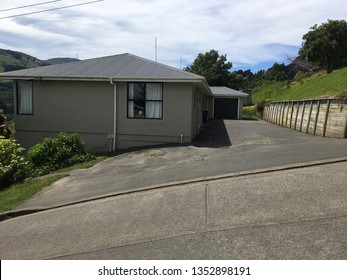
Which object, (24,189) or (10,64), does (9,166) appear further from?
(10,64)

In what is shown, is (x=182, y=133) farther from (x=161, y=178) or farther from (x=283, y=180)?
(x=283, y=180)

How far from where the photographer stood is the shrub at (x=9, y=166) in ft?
34.1

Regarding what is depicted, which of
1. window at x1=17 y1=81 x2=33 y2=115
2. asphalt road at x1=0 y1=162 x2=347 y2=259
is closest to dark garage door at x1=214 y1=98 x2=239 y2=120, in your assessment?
window at x1=17 y1=81 x2=33 y2=115

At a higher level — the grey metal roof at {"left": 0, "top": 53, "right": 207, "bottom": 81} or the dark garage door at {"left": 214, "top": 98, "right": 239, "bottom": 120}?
the grey metal roof at {"left": 0, "top": 53, "right": 207, "bottom": 81}

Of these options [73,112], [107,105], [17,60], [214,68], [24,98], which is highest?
[17,60]

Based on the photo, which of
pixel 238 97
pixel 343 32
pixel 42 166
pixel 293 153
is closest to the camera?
pixel 293 153

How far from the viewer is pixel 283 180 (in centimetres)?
658

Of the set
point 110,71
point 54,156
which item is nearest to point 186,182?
point 54,156

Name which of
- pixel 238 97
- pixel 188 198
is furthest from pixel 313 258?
pixel 238 97

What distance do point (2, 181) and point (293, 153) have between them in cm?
864

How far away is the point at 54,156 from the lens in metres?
11.6

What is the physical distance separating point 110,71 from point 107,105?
1481 mm

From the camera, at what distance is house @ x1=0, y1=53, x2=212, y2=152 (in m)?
13.7

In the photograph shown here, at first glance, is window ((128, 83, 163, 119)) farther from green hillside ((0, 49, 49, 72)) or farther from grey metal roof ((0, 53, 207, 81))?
green hillside ((0, 49, 49, 72))
